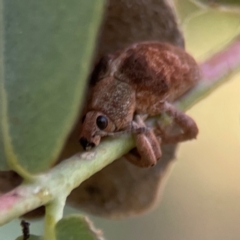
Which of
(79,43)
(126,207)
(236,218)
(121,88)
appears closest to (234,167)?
(236,218)

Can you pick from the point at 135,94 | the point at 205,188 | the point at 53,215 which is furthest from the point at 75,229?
the point at 205,188

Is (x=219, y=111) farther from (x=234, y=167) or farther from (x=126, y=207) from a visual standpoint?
(x=126, y=207)

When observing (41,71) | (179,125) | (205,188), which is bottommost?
(205,188)

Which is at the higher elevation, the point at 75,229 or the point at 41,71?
the point at 41,71

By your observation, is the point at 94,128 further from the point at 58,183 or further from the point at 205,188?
the point at 205,188

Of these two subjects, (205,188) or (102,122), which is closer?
(102,122)

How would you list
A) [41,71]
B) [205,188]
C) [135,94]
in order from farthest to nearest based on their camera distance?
[205,188] → [135,94] → [41,71]

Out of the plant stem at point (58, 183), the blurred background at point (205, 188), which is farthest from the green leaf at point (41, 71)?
the blurred background at point (205, 188)
